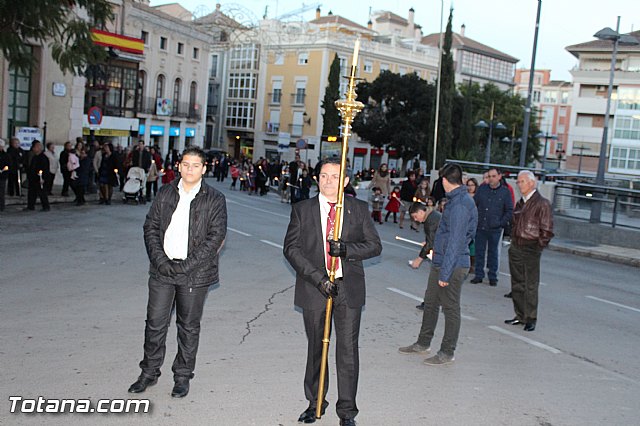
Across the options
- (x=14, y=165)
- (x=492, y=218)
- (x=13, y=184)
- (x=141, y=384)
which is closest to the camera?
(x=141, y=384)

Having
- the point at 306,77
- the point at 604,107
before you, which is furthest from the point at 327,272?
the point at 604,107

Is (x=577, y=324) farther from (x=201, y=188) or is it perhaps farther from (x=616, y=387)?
(x=201, y=188)

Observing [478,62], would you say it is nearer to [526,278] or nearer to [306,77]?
[306,77]

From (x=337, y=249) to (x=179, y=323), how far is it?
1525 mm

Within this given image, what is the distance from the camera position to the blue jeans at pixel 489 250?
1163 centimetres

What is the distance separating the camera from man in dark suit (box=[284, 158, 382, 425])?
200 inches

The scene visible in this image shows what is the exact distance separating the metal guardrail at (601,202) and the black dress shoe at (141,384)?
15782 mm

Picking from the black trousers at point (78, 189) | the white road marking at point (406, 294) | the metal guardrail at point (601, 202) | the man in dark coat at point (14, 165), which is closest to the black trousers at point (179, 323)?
the white road marking at point (406, 294)

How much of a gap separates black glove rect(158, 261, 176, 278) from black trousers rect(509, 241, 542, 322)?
4771 millimetres

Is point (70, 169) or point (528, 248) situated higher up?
point (528, 248)

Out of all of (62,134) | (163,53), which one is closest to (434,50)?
(163,53)

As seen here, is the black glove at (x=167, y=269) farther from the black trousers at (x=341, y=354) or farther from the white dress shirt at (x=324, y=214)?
the white dress shirt at (x=324, y=214)

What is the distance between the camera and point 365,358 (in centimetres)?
686

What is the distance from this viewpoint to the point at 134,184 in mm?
20953
